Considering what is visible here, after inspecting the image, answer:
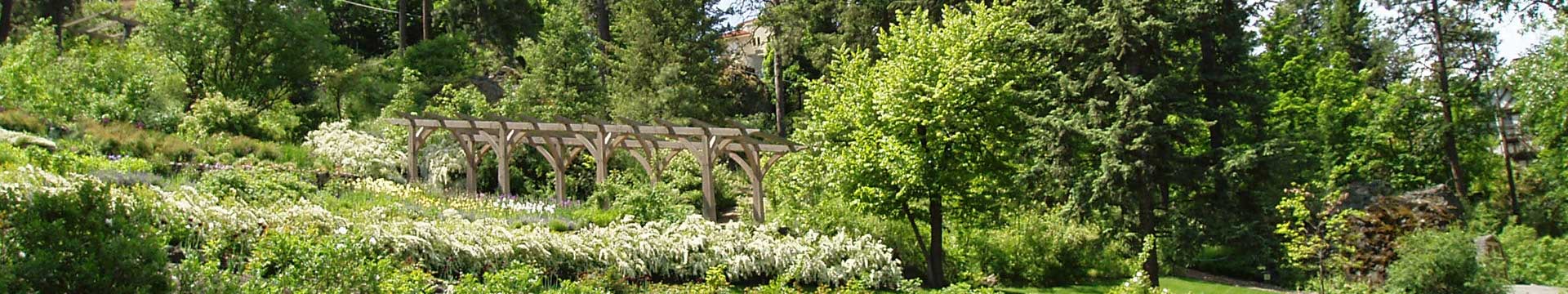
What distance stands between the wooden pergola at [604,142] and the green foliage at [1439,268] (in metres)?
8.36

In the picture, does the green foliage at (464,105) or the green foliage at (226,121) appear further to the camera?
the green foliage at (464,105)

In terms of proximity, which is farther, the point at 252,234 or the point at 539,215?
the point at 539,215

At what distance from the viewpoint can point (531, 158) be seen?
22.7 metres

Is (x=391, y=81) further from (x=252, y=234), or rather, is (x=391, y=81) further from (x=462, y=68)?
(x=252, y=234)

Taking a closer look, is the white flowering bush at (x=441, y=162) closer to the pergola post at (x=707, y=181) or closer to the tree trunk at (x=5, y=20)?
the pergola post at (x=707, y=181)

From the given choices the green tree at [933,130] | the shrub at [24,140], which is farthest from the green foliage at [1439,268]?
the shrub at [24,140]

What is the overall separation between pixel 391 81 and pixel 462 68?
8.36 ft

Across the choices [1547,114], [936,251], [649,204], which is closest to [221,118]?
[649,204]

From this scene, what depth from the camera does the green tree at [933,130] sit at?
1548 centimetres

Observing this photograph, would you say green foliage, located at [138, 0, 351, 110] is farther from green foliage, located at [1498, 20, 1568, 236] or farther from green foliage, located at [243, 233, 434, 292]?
green foliage, located at [1498, 20, 1568, 236]

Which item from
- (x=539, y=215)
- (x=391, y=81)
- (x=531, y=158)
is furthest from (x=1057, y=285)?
(x=391, y=81)

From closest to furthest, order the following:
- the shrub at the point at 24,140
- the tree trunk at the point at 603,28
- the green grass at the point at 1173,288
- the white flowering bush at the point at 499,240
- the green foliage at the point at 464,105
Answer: the white flowering bush at the point at 499,240, the shrub at the point at 24,140, the green grass at the point at 1173,288, the green foliage at the point at 464,105, the tree trunk at the point at 603,28

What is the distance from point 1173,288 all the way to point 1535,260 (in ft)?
26.4

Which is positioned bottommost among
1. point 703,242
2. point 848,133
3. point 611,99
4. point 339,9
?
point 703,242
